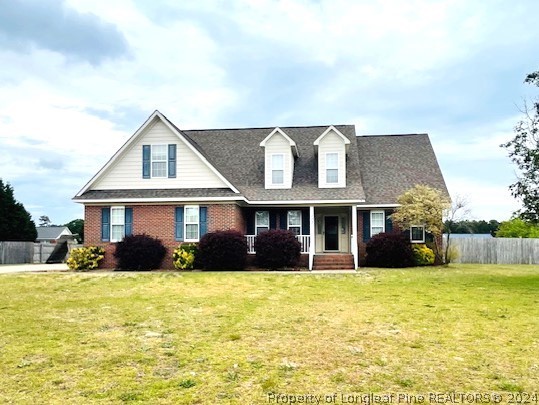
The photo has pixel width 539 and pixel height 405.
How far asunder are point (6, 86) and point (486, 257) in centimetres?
2784

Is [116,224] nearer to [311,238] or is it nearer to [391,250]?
[311,238]

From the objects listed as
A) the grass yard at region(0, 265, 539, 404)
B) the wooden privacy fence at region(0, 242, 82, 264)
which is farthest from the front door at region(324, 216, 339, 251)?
the wooden privacy fence at region(0, 242, 82, 264)

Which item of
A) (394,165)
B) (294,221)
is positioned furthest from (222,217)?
(394,165)

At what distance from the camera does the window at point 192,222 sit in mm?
22109

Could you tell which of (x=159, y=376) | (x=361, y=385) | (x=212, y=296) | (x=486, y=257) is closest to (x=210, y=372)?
(x=159, y=376)

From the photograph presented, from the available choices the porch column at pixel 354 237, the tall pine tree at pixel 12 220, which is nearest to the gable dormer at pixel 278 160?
the porch column at pixel 354 237

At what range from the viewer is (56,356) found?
23.2ft

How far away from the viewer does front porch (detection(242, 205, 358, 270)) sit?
2206cm

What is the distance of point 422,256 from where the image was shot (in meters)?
23.2

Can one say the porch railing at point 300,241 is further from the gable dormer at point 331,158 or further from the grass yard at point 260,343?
the grass yard at point 260,343

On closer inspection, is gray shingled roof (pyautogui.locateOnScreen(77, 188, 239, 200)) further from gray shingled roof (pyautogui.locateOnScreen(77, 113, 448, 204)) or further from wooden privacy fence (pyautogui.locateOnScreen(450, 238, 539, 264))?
wooden privacy fence (pyautogui.locateOnScreen(450, 238, 539, 264))

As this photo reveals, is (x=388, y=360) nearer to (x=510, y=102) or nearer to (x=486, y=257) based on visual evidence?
(x=510, y=102)

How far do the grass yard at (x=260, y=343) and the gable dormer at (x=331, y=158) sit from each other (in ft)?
31.9

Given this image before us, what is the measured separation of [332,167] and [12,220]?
27849mm
